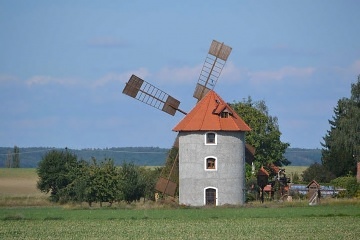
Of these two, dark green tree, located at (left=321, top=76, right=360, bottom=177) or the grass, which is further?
dark green tree, located at (left=321, top=76, right=360, bottom=177)

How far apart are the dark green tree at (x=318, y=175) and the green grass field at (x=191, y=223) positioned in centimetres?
2822

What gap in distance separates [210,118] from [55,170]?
15118mm

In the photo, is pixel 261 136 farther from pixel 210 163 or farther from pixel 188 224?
pixel 188 224

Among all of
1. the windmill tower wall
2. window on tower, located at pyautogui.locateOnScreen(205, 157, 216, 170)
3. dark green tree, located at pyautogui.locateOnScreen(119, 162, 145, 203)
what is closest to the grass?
the windmill tower wall

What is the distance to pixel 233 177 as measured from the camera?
70625 mm

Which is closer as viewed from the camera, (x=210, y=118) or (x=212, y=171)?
(x=212, y=171)

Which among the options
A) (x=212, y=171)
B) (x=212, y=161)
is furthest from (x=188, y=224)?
(x=212, y=161)

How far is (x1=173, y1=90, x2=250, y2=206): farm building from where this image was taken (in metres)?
70.4

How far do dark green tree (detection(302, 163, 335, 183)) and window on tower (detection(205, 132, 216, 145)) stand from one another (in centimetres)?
2771

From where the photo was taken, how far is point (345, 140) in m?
102

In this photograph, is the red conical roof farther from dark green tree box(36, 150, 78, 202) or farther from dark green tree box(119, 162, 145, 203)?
dark green tree box(36, 150, 78, 202)

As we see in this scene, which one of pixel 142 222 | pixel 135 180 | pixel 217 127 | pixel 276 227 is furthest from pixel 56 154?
pixel 276 227

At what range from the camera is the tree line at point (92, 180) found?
72938mm

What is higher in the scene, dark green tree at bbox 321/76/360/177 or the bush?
A: dark green tree at bbox 321/76/360/177
